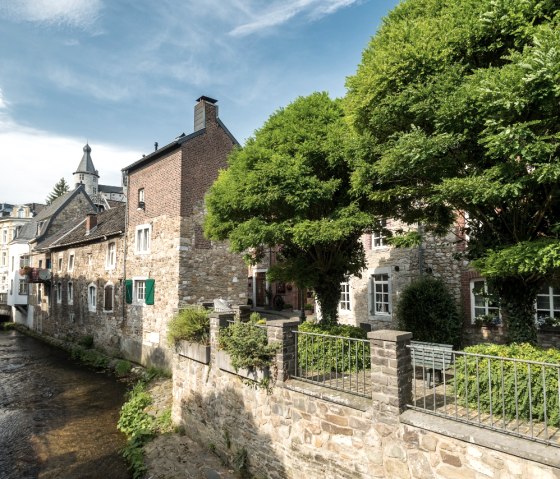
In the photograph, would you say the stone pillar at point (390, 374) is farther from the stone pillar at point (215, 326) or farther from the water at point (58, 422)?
the water at point (58, 422)

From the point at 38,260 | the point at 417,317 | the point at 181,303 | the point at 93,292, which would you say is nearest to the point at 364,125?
the point at 417,317

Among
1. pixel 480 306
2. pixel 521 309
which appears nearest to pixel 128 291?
pixel 480 306

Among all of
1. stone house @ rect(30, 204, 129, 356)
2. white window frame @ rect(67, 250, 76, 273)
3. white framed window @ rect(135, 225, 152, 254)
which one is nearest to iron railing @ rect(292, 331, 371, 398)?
white framed window @ rect(135, 225, 152, 254)

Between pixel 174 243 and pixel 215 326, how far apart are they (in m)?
8.04

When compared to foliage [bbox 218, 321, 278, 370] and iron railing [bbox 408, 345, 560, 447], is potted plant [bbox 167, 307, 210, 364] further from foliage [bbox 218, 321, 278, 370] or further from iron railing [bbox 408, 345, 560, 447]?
iron railing [bbox 408, 345, 560, 447]

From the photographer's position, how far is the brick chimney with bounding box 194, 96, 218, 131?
58.7ft

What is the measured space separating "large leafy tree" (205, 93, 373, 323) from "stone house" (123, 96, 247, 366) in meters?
6.59

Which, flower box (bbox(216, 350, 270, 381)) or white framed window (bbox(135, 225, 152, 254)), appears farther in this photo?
white framed window (bbox(135, 225, 152, 254))

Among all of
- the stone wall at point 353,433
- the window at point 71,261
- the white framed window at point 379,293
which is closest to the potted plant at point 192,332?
the stone wall at point 353,433

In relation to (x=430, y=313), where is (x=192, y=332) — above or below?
below

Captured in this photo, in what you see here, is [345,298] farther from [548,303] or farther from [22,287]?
[22,287]

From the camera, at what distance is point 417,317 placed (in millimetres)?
12594

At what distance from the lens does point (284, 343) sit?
7.50 m

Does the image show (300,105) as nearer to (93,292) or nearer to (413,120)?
(413,120)
